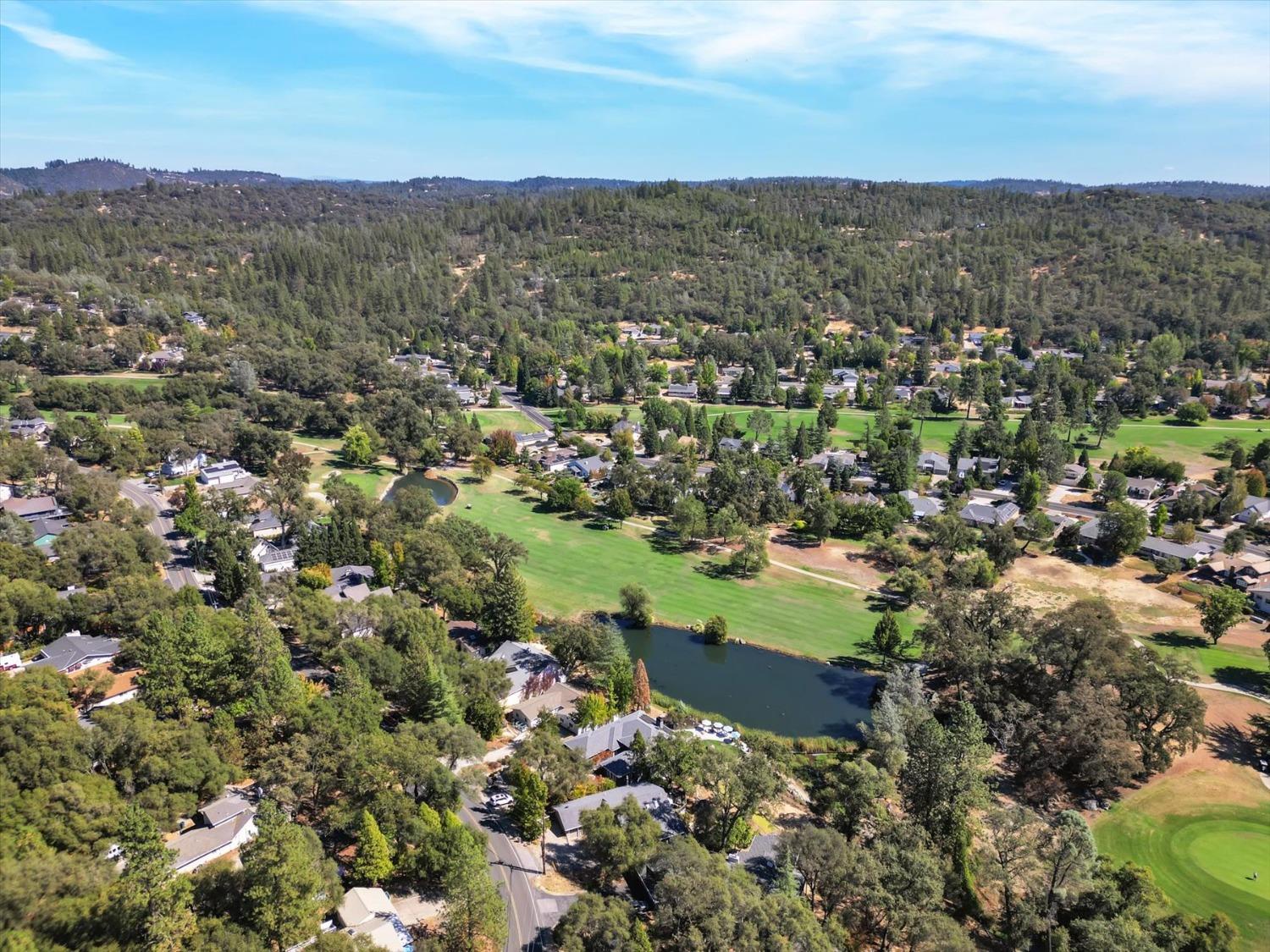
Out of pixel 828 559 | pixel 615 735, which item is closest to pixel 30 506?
pixel 615 735

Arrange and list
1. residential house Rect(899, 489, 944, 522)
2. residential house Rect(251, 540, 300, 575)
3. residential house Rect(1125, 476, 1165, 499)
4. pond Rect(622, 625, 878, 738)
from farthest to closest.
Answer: residential house Rect(1125, 476, 1165, 499) < residential house Rect(899, 489, 944, 522) < residential house Rect(251, 540, 300, 575) < pond Rect(622, 625, 878, 738)

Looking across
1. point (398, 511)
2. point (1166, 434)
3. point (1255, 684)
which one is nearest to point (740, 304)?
point (1166, 434)

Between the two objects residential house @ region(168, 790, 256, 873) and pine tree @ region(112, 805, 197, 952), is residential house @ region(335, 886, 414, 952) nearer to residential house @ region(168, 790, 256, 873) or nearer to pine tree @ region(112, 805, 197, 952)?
pine tree @ region(112, 805, 197, 952)

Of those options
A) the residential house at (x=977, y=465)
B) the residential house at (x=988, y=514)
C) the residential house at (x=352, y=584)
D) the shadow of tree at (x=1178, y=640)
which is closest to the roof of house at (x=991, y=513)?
the residential house at (x=988, y=514)

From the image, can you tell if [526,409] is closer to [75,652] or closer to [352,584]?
[352,584]

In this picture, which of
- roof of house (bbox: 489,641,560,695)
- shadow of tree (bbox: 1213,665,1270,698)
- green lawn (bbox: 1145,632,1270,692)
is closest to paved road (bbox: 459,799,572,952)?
roof of house (bbox: 489,641,560,695)

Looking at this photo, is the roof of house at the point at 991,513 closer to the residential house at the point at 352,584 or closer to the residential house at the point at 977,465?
the residential house at the point at 977,465
